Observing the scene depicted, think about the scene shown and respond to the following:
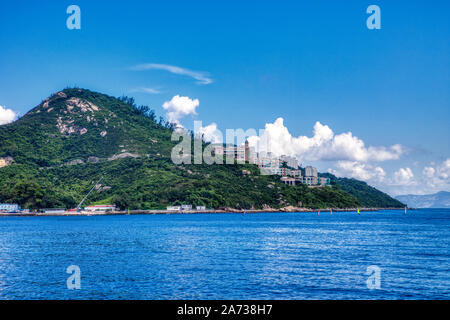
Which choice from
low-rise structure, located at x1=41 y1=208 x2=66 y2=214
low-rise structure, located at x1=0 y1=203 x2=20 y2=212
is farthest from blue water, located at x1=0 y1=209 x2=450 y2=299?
low-rise structure, located at x1=0 y1=203 x2=20 y2=212

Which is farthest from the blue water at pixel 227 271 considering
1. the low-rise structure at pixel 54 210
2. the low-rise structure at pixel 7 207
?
the low-rise structure at pixel 7 207

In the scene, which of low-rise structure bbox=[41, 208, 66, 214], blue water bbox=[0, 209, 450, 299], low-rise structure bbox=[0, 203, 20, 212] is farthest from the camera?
low-rise structure bbox=[41, 208, 66, 214]

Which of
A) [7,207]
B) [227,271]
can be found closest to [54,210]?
[7,207]

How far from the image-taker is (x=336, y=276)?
3900 cm

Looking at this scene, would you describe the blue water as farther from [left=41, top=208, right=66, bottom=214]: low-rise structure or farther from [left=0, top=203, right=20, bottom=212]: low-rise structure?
[left=0, top=203, right=20, bottom=212]: low-rise structure

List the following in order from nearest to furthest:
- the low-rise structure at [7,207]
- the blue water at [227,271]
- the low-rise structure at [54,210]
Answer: the blue water at [227,271]
the low-rise structure at [7,207]
the low-rise structure at [54,210]

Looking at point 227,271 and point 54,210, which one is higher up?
point 227,271

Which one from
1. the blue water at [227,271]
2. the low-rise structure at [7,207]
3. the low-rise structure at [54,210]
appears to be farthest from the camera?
the low-rise structure at [54,210]

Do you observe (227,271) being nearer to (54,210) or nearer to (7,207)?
(54,210)

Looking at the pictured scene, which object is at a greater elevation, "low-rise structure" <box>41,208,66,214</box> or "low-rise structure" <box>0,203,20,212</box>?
"low-rise structure" <box>0,203,20,212</box>

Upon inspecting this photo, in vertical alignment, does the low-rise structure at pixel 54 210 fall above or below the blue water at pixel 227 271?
below

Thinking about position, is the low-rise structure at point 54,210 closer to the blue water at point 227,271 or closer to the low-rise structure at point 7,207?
the low-rise structure at point 7,207
